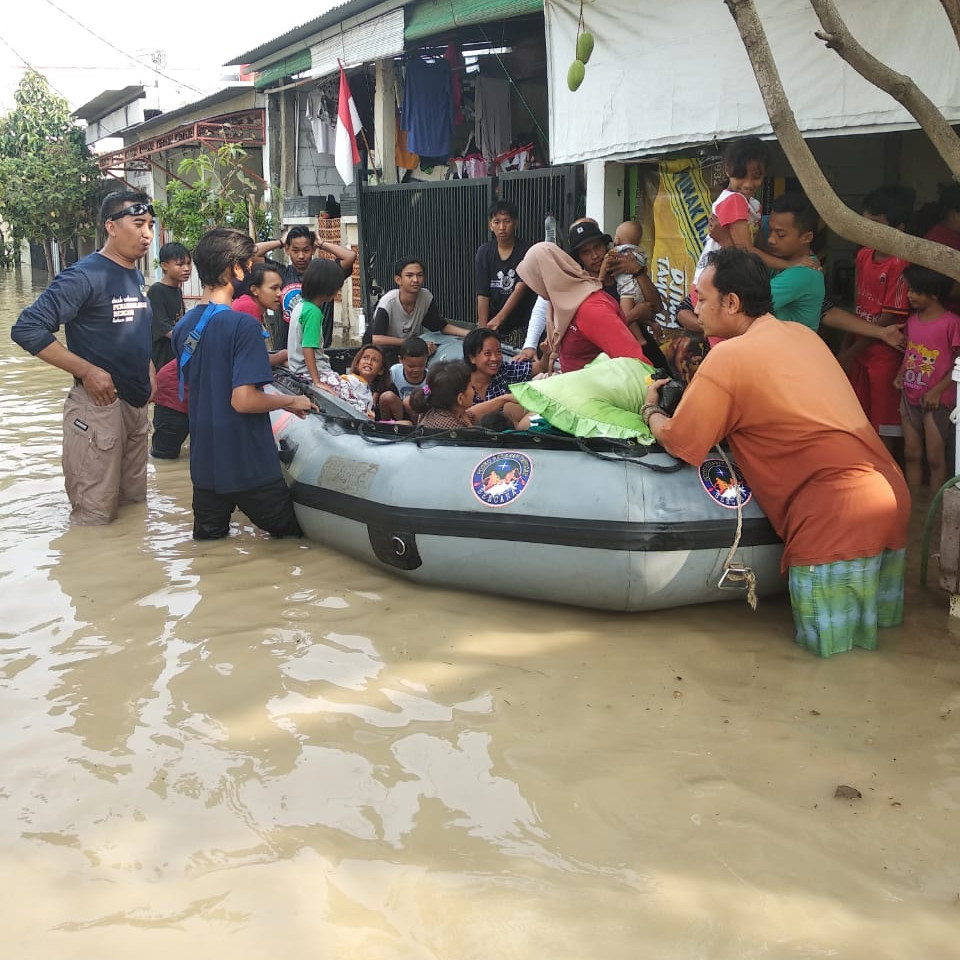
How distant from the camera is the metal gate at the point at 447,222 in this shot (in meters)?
8.75

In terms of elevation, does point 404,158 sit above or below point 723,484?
above

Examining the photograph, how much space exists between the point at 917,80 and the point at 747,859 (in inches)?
165

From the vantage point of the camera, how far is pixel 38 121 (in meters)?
31.2

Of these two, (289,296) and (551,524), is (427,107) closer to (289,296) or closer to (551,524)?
(289,296)

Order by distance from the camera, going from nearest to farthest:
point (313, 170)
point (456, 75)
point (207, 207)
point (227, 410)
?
point (227, 410) < point (456, 75) < point (313, 170) < point (207, 207)

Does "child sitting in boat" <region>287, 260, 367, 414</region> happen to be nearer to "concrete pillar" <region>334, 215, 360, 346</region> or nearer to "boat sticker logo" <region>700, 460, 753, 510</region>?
"boat sticker logo" <region>700, 460, 753, 510</region>

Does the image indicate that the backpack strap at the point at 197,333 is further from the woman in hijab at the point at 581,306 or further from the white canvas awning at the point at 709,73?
A: the white canvas awning at the point at 709,73

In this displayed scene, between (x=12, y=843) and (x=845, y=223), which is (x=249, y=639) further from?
(x=845, y=223)

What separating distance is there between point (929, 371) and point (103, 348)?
14.6 feet

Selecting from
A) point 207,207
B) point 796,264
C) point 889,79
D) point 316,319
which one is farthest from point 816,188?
point 207,207

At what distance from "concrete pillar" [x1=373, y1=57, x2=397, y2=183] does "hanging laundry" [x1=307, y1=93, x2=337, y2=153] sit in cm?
216

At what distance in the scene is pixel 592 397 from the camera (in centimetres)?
452

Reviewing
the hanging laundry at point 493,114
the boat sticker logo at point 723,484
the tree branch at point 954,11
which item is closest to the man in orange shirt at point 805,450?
the boat sticker logo at point 723,484

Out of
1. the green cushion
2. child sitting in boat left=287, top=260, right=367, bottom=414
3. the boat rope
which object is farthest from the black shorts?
the boat rope
